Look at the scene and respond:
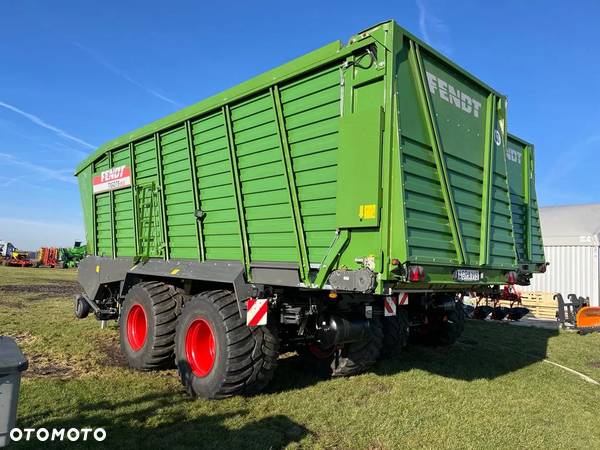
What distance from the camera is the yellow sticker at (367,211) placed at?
4051 millimetres

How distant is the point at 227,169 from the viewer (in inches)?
217

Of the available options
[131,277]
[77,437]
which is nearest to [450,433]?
[77,437]

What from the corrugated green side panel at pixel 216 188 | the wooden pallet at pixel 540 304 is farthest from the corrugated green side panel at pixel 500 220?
the wooden pallet at pixel 540 304

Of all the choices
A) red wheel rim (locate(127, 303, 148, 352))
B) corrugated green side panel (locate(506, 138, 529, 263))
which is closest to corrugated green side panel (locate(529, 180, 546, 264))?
corrugated green side panel (locate(506, 138, 529, 263))

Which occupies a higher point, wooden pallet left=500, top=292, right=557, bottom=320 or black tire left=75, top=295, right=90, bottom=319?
black tire left=75, top=295, right=90, bottom=319

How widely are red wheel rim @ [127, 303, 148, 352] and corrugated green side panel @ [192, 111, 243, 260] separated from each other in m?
1.76

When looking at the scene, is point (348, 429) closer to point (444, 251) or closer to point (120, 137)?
point (444, 251)

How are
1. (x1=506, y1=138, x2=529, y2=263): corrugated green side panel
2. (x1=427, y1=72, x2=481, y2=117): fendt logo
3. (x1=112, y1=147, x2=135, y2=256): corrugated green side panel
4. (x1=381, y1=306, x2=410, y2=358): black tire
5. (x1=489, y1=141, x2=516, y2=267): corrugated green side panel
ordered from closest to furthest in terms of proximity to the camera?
(x1=427, y1=72, x2=481, y2=117): fendt logo
(x1=489, y1=141, x2=516, y2=267): corrugated green side panel
(x1=506, y1=138, x2=529, y2=263): corrugated green side panel
(x1=381, y1=306, x2=410, y2=358): black tire
(x1=112, y1=147, x2=135, y2=256): corrugated green side panel

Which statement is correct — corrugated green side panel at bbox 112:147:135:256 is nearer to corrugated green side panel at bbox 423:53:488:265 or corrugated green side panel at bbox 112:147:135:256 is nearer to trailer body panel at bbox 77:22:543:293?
trailer body panel at bbox 77:22:543:293

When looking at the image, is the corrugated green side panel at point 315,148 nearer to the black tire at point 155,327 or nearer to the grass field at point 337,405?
the grass field at point 337,405

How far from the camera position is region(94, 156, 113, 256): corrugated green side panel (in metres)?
8.27

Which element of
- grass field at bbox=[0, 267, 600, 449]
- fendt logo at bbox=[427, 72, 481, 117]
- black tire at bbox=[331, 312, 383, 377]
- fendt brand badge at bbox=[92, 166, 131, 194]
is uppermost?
fendt logo at bbox=[427, 72, 481, 117]

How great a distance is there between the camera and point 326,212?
14.6ft

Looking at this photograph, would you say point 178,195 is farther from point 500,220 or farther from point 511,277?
point 511,277
